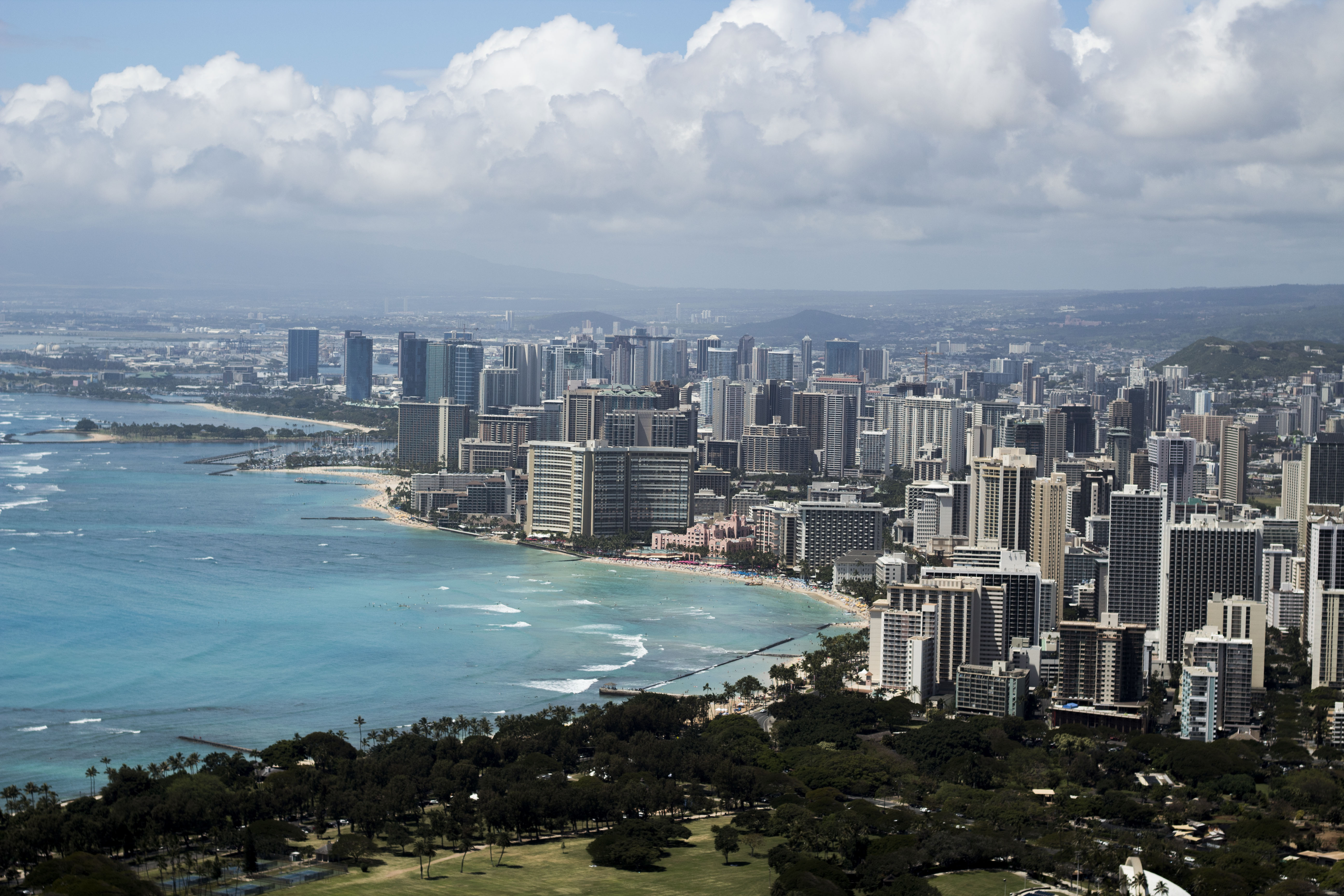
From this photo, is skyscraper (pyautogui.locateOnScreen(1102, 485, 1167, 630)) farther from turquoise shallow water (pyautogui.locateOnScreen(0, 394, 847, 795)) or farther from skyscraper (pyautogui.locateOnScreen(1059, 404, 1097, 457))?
skyscraper (pyautogui.locateOnScreen(1059, 404, 1097, 457))

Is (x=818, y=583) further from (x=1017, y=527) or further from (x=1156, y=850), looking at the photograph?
(x=1156, y=850)

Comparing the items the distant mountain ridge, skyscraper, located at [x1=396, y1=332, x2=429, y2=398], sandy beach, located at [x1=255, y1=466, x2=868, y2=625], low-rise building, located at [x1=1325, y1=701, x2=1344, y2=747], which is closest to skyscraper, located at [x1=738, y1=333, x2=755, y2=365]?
skyscraper, located at [x1=396, y1=332, x2=429, y2=398]

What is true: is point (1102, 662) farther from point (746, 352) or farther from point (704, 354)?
point (704, 354)

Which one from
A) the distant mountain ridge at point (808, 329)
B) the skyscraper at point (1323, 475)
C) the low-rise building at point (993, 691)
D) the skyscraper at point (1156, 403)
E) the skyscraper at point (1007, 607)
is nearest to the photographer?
the low-rise building at point (993, 691)

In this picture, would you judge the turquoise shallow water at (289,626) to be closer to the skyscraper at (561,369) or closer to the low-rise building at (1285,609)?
the low-rise building at (1285,609)

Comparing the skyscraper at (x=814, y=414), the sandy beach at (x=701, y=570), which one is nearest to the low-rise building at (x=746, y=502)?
the sandy beach at (x=701, y=570)

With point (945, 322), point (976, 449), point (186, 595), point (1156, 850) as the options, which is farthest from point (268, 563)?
point (945, 322)
